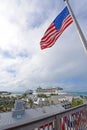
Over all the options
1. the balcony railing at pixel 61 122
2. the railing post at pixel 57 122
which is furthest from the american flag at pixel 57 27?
the railing post at pixel 57 122

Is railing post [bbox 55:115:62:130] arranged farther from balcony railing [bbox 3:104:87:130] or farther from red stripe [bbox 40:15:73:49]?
red stripe [bbox 40:15:73:49]

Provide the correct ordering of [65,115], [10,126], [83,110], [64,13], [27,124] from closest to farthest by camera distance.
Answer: [10,126] < [27,124] < [65,115] < [83,110] < [64,13]

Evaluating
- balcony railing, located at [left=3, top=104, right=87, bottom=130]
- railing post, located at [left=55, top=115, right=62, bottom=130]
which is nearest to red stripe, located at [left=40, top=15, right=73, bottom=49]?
balcony railing, located at [left=3, top=104, right=87, bottom=130]

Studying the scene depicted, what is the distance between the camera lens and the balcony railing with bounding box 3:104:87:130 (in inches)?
131

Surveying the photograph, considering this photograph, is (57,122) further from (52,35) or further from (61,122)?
(52,35)

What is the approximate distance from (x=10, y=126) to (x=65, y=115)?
2375mm

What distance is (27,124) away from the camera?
10.9 ft

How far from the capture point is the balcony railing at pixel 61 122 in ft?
10.9

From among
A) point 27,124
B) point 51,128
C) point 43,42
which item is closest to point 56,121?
point 51,128

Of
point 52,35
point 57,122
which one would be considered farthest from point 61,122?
point 52,35

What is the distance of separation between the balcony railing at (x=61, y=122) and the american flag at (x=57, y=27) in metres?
2.95

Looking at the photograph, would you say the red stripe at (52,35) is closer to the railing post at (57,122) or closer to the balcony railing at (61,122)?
the balcony railing at (61,122)

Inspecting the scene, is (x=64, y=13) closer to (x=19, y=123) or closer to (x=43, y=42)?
(x=43, y=42)

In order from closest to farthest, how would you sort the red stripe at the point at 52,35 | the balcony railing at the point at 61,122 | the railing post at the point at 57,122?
1. the balcony railing at the point at 61,122
2. the railing post at the point at 57,122
3. the red stripe at the point at 52,35
